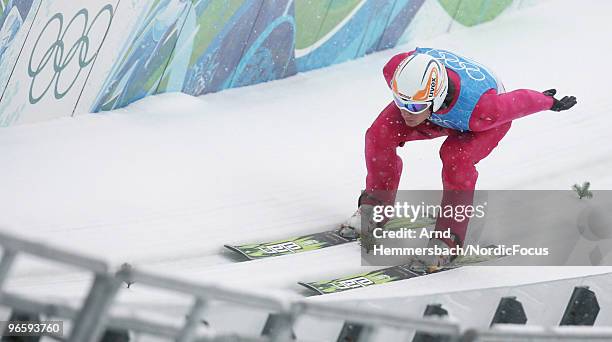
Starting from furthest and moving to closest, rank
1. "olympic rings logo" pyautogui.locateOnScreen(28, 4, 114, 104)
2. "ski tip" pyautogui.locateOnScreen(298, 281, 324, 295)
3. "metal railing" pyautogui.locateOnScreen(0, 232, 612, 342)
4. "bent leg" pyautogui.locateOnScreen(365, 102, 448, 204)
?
"olympic rings logo" pyautogui.locateOnScreen(28, 4, 114, 104)
"bent leg" pyautogui.locateOnScreen(365, 102, 448, 204)
"ski tip" pyautogui.locateOnScreen(298, 281, 324, 295)
"metal railing" pyautogui.locateOnScreen(0, 232, 612, 342)

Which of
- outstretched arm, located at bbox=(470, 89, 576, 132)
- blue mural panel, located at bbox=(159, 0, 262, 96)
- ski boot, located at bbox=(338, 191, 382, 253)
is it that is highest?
outstretched arm, located at bbox=(470, 89, 576, 132)

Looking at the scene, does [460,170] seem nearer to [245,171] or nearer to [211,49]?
[245,171]

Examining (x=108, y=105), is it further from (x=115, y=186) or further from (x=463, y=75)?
(x=463, y=75)

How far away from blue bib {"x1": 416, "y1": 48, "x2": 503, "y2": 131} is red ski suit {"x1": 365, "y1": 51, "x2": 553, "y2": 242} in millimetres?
26

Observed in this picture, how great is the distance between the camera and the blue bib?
538 centimetres

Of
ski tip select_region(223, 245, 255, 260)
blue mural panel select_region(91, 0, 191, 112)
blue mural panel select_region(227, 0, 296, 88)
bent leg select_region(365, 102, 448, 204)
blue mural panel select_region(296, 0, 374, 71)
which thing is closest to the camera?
ski tip select_region(223, 245, 255, 260)

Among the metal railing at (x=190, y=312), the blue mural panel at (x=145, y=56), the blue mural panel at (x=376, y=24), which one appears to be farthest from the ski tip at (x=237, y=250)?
the blue mural panel at (x=376, y=24)

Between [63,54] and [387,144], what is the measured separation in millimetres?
2204

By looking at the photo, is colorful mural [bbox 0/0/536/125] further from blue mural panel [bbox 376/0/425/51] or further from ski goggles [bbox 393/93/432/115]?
ski goggles [bbox 393/93/432/115]

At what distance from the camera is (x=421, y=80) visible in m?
5.22

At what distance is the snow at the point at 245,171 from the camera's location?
5266 mm

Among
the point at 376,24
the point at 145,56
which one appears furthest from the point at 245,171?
the point at 376,24

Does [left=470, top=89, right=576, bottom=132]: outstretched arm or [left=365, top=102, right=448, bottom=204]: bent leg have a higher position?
[left=470, top=89, right=576, bottom=132]: outstretched arm

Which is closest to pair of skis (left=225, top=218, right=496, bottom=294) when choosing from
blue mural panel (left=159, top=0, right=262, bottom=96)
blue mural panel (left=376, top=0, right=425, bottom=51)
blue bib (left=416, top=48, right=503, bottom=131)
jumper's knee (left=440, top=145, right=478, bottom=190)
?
jumper's knee (left=440, top=145, right=478, bottom=190)
